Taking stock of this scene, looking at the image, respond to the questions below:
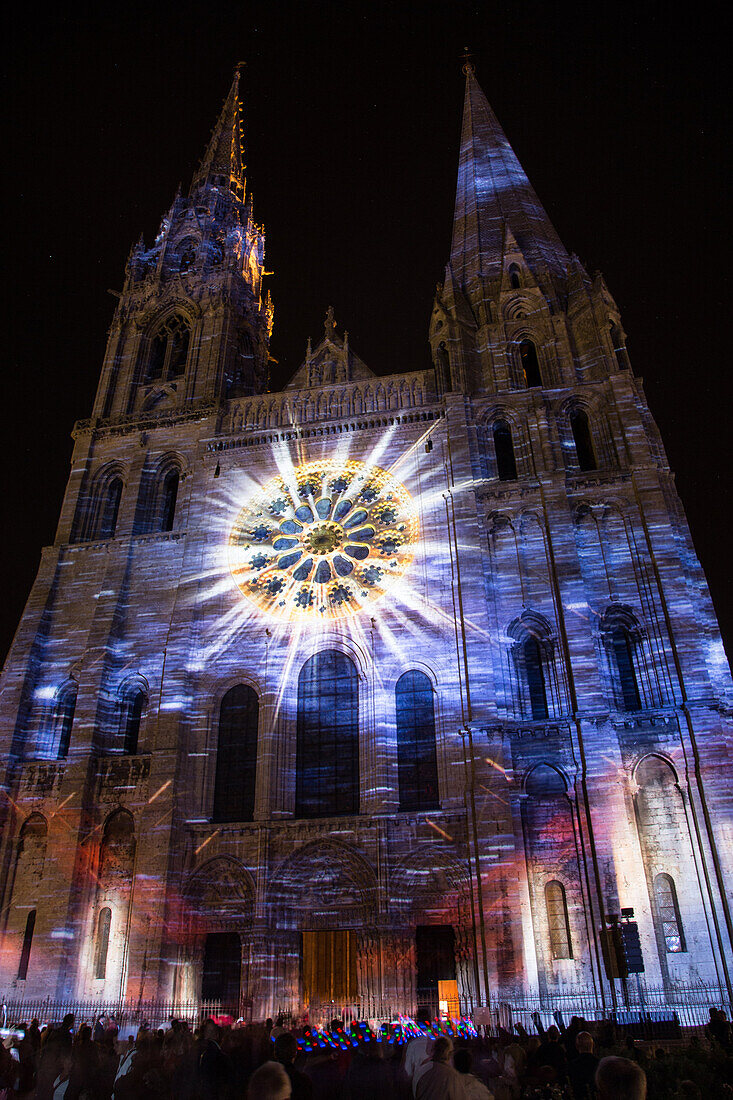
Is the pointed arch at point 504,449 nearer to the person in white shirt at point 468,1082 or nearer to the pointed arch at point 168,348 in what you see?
the pointed arch at point 168,348

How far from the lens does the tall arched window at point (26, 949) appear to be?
64.2 ft

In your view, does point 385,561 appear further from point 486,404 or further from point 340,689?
point 486,404

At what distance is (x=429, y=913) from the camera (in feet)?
59.3

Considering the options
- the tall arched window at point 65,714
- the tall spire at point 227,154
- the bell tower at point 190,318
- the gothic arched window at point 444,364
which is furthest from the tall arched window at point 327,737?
the tall spire at point 227,154

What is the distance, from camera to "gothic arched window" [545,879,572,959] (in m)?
17.1

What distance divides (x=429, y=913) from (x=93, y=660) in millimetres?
11609

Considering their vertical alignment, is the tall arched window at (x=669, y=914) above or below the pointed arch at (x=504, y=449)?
below

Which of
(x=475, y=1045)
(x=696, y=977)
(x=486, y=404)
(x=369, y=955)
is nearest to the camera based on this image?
(x=475, y=1045)

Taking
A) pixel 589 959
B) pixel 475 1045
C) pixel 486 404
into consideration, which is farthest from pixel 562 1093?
pixel 486 404

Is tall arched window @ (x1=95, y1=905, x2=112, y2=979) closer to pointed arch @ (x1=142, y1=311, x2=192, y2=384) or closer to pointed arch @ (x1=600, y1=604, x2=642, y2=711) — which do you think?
pointed arch @ (x1=600, y1=604, x2=642, y2=711)

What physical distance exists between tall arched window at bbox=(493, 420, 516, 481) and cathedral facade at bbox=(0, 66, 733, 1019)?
0.30ft

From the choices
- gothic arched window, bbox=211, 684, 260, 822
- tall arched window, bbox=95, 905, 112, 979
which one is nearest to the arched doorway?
gothic arched window, bbox=211, 684, 260, 822

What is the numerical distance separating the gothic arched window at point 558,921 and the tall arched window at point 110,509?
17328 mm

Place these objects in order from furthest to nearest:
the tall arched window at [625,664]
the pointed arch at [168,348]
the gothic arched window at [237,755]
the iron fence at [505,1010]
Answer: the pointed arch at [168,348], the gothic arched window at [237,755], the tall arched window at [625,664], the iron fence at [505,1010]
